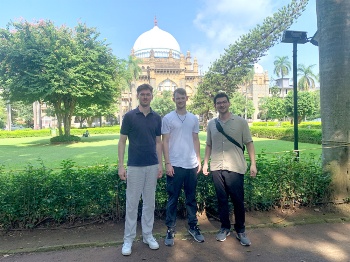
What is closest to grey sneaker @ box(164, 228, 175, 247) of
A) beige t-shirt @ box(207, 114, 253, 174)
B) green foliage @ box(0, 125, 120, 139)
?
beige t-shirt @ box(207, 114, 253, 174)

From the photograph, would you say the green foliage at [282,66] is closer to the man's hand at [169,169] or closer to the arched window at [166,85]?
the arched window at [166,85]

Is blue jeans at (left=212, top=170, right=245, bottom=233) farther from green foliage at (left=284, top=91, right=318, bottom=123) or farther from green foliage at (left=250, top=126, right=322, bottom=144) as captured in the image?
green foliage at (left=284, top=91, right=318, bottom=123)

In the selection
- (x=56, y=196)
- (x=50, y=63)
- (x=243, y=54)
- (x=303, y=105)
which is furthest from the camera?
(x=303, y=105)

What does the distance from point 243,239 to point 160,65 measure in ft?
224

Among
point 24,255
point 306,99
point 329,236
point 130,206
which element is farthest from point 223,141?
point 306,99

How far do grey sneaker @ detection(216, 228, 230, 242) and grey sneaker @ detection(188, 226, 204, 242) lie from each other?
8.2 inches

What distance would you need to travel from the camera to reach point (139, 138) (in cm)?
312

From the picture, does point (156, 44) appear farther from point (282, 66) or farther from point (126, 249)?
point (126, 249)

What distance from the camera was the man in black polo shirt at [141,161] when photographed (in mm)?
3117

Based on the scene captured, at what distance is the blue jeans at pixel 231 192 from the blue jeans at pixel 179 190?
315mm

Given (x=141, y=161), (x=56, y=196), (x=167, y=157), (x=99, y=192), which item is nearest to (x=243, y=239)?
(x=167, y=157)

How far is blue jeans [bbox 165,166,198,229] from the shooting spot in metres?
3.30

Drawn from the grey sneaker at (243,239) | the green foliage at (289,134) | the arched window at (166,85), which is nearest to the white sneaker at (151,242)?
the grey sneaker at (243,239)

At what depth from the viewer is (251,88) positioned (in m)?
76.4
